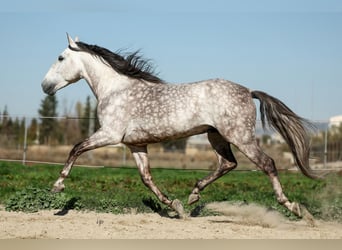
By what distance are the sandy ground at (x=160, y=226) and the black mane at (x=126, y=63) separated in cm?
197

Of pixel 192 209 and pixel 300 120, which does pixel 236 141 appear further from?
pixel 192 209

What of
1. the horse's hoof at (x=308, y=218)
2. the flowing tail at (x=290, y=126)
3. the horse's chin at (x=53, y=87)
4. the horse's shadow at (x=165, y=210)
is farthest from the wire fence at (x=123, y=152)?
the horse's hoof at (x=308, y=218)

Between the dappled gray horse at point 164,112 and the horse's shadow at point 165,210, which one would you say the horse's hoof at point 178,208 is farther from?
the horse's shadow at point 165,210

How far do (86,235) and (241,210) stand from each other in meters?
2.61

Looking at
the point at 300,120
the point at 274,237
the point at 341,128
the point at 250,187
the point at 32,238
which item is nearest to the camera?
the point at 32,238

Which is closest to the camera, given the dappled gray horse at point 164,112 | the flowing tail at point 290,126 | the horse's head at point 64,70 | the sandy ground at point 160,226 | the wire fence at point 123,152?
the sandy ground at point 160,226

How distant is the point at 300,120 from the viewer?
7176 mm

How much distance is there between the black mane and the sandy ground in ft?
6.48

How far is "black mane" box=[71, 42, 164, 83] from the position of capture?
761 centimetres

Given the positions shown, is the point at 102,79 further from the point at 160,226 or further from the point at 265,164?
the point at 265,164

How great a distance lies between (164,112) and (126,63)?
3.92ft

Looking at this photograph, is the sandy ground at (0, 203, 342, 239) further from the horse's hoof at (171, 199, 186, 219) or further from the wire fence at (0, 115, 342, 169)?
the wire fence at (0, 115, 342, 169)

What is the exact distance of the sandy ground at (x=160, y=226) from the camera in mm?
6094

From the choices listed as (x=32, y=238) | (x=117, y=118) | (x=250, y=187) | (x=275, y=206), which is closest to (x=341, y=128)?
(x=250, y=187)
